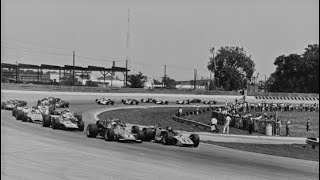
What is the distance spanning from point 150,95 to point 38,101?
2495 centimetres

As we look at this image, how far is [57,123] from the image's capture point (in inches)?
904

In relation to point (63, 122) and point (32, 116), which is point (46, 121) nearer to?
point (63, 122)

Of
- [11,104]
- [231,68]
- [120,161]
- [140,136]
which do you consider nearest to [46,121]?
[140,136]

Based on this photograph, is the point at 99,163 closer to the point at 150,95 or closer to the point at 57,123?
the point at 57,123

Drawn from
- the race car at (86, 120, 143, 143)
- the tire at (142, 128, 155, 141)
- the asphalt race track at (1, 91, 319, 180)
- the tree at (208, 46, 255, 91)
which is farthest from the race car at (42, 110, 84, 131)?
the tree at (208, 46, 255, 91)

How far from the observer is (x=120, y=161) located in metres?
14.8

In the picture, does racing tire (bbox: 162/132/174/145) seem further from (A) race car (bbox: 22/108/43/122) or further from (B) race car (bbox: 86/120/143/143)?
(A) race car (bbox: 22/108/43/122)

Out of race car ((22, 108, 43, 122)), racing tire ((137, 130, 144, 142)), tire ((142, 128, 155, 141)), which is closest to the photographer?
racing tire ((137, 130, 144, 142))

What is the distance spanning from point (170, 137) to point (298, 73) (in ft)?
269

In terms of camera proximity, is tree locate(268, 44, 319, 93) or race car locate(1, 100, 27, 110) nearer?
race car locate(1, 100, 27, 110)

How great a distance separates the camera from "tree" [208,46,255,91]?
40562 mm

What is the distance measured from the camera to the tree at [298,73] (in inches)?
3529

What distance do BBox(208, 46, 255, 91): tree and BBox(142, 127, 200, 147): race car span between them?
19473 millimetres

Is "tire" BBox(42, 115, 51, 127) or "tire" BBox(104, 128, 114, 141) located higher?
"tire" BBox(42, 115, 51, 127)
